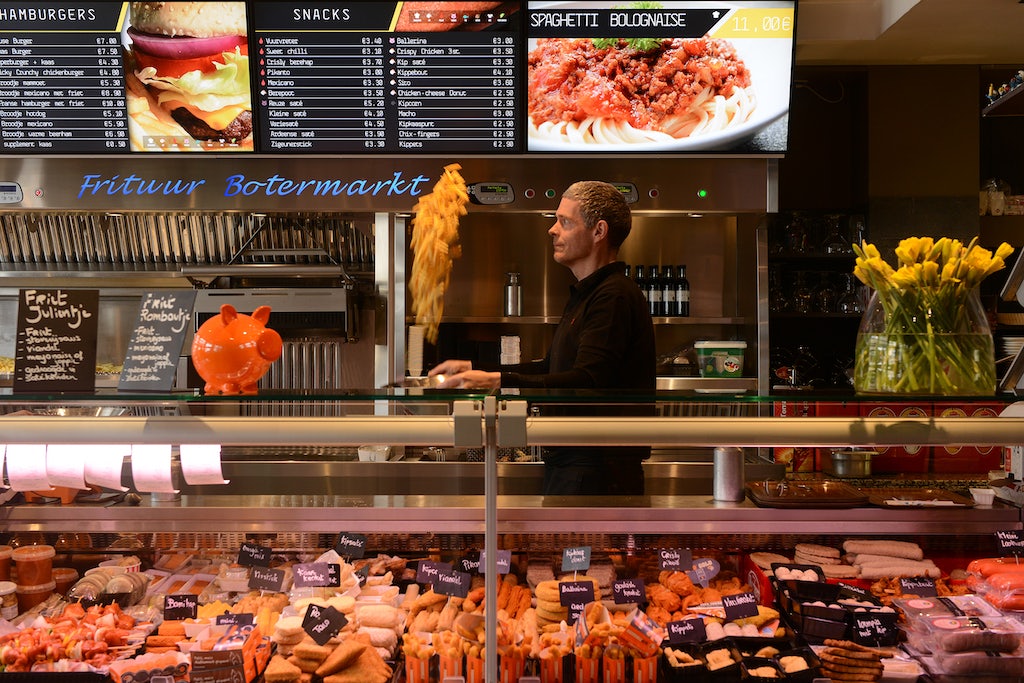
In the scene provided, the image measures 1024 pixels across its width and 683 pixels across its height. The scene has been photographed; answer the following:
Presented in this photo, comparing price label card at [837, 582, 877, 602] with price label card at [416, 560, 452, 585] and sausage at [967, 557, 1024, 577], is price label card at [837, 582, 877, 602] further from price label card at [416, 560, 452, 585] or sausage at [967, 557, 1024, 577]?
price label card at [416, 560, 452, 585]

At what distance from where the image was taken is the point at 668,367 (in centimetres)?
492

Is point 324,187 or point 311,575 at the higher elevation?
point 324,187

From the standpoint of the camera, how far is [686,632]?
2.04 meters

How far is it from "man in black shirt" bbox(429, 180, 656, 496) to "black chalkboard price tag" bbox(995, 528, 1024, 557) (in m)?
0.96

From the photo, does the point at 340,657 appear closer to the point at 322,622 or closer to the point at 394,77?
the point at 322,622

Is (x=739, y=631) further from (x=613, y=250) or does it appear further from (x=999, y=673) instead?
(x=613, y=250)

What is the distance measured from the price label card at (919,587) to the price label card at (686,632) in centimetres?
56

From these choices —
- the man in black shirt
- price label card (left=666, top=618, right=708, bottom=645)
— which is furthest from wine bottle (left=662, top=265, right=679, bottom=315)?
price label card (left=666, top=618, right=708, bottom=645)

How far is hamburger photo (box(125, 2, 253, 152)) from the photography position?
4273 millimetres

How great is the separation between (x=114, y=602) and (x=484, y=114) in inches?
114

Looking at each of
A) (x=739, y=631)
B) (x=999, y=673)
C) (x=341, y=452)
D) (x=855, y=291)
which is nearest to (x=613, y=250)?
(x=739, y=631)

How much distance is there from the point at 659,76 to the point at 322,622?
10.6ft

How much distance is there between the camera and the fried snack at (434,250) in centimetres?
210

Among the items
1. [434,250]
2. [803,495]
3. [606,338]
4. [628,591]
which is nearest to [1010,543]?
[803,495]
